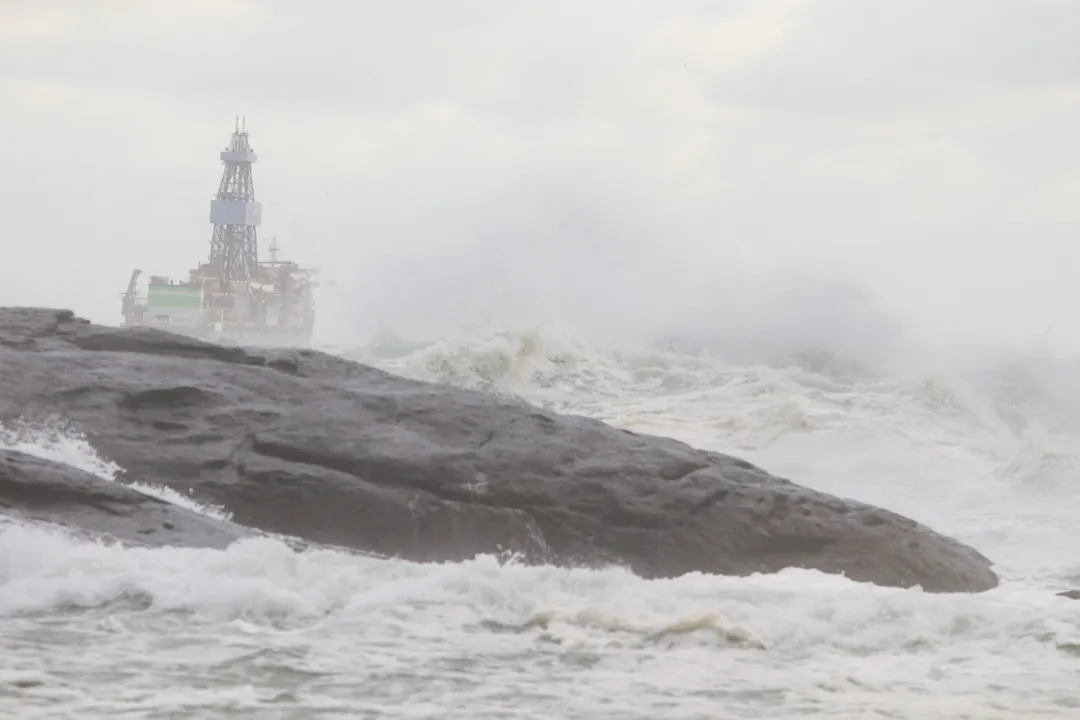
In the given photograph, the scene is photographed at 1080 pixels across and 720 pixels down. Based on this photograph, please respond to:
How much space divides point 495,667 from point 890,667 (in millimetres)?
1665

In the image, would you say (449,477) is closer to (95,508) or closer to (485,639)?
(95,508)

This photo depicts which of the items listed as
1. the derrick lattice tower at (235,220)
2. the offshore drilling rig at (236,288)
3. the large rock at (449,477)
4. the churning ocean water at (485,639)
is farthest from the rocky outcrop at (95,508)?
the derrick lattice tower at (235,220)

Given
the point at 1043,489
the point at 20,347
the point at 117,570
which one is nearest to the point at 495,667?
the point at 117,570

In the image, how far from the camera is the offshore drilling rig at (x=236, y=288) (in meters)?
90.0

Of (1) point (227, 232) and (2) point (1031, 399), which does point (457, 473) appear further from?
(1) point (227, 232)

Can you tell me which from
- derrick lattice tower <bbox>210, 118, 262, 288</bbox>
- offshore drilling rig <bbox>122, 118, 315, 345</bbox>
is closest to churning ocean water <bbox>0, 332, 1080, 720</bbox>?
offshore drilling rig <bbox>122, 118, 315, 345</bbox>

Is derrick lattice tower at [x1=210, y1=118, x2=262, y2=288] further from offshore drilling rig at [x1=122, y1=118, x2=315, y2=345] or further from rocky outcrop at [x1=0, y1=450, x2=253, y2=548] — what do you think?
rocky outcrop at [x1=0, y1=450, x2=253, y2=548]

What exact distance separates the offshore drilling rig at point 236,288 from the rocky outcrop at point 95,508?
267 feet

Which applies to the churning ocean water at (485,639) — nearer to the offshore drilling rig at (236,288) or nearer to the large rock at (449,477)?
the large rock at (449,477)

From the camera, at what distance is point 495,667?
16.6 feet

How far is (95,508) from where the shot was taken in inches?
258

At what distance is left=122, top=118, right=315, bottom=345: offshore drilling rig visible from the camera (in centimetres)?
9000

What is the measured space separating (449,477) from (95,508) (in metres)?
1.91

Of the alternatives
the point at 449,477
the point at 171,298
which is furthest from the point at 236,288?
the point at 449,477
